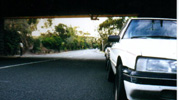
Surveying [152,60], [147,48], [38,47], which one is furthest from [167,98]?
[38,47]

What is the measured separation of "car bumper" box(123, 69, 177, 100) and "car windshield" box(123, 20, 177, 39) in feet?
4.17

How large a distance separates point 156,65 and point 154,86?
26 cm

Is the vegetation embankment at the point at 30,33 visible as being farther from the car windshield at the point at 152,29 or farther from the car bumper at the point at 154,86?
the car bumper at the point at 154,86

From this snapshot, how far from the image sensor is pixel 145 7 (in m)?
12.5

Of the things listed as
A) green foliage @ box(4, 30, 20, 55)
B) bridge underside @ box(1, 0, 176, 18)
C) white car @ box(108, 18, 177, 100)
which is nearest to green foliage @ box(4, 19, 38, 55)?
green foliage @ box(4, 30, 20, 55)

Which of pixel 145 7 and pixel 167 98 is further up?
pixel 145 7

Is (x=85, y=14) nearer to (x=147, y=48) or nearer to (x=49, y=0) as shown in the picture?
(x=49, y=0)

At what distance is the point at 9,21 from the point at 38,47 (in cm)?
620

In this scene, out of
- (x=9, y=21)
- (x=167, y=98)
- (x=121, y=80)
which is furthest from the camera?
(x=9, y=21)

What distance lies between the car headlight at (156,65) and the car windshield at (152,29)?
1125 millimetres

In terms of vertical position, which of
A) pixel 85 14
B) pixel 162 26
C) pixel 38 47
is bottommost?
pixel 38 47

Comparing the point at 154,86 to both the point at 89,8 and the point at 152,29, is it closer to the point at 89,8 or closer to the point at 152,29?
the point at 152,29

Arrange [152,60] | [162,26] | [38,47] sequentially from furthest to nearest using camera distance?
1. [38,47]
2. [162,26]
3. [152,60]

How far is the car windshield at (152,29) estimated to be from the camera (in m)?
2.98
